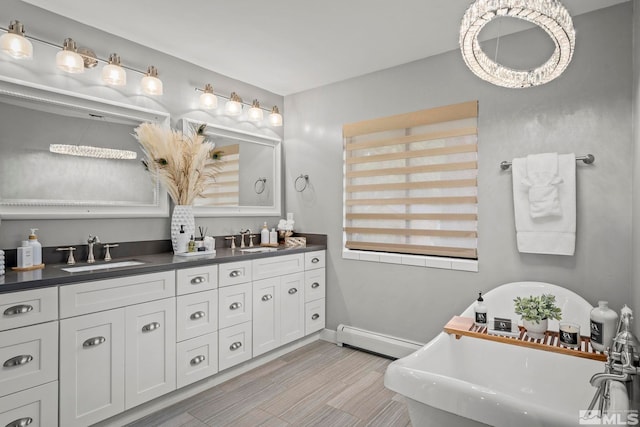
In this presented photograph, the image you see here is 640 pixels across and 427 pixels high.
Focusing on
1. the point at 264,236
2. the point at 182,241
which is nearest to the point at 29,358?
the point at 182,241

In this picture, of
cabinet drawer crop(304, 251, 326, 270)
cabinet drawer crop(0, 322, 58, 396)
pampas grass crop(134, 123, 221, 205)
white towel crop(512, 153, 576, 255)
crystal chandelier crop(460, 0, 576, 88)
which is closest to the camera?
crystal chandelier crop(460, 0, 576, 88)

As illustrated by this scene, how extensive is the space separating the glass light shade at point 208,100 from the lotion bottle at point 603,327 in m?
3.18

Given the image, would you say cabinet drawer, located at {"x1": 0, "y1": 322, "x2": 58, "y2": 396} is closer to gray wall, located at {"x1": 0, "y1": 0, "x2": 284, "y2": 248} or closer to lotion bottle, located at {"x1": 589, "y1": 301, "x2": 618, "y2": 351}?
gray wall, located at {"x1": 0, "y1": 0, "x2": 284, "y2": 248}

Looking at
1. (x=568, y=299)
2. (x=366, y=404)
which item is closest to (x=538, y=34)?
(x=568, y=299)

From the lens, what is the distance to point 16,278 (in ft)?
6.07

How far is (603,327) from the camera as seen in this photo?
6.01 feet

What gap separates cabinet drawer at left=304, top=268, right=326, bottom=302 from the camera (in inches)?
139

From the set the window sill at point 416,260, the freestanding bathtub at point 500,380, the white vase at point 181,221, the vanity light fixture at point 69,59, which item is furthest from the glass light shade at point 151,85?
the freestanding bathtub at point 500,380

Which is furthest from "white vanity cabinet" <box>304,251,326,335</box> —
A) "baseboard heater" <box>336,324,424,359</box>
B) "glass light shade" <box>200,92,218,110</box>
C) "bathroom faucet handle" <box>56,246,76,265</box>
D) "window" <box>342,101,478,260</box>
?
"bathroom faucet handle" <box>56,246,76,265</box>

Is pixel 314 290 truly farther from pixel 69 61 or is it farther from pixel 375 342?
pixel 69 61

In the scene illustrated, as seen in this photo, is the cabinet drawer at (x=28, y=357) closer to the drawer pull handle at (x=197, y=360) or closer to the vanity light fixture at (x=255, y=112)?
the drawer pull handle at (x=197, y=360)

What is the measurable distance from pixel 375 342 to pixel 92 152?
2.83m

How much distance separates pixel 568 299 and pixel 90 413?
3000mm

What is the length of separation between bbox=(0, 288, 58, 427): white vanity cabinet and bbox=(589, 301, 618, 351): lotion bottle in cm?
284
